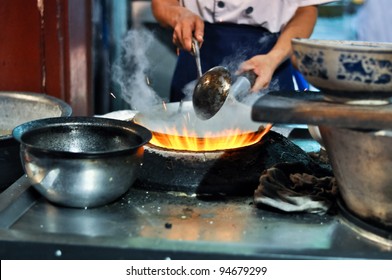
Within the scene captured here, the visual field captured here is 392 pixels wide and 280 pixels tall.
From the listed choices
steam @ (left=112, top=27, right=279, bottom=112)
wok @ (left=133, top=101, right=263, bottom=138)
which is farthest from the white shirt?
wok @ (left=133, top=101, right=263, bottom=138)

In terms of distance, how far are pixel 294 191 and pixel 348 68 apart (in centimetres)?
55

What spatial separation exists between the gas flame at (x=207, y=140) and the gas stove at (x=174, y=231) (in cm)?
20

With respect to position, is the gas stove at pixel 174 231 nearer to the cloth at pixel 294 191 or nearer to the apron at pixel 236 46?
the cloth at pixel 294 191

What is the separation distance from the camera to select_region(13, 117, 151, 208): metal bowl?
5.72ft

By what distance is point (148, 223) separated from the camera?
1.78 metres

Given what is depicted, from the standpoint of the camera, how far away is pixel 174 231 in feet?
5.62

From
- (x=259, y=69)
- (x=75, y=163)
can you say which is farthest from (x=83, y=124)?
(x=259, y=69)

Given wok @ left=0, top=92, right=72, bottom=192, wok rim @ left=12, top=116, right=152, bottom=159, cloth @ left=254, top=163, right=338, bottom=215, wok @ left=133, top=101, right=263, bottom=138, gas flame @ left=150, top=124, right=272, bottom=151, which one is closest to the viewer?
wok rim @ left=12, top=116, right=152, bottom=159

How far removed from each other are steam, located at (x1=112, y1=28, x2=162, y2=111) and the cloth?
75cm

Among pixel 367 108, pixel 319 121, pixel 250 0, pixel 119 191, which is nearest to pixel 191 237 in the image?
pixel 119 191

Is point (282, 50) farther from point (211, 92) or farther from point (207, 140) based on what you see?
point (207, 140)

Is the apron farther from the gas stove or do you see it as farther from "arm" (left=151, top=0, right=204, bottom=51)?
the gas stove

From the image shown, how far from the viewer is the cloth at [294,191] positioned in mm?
1848

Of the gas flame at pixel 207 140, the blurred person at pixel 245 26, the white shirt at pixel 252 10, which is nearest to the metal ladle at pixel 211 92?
the gas flame at pixel 207 140
